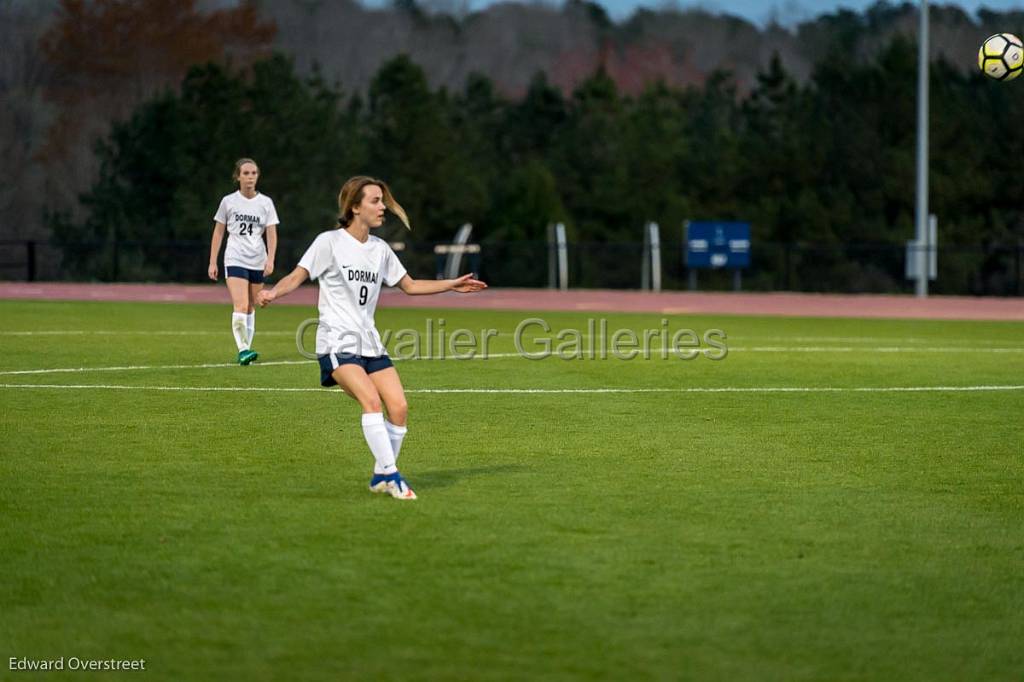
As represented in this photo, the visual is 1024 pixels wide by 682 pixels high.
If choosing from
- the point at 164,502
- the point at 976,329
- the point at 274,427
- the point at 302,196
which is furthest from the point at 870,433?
the point at 302,196

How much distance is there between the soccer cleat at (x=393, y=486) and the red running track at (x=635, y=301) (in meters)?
24.1

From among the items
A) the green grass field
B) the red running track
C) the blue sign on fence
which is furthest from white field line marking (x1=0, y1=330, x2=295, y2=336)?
the blue sign on fence

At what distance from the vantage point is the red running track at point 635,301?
34.1 meters

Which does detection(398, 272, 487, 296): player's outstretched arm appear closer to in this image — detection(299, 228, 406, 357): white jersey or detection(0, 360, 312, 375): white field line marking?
detection(299, 228, 406, 357): white jersey

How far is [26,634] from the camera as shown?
596 cm

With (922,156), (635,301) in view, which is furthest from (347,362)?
(922,156)

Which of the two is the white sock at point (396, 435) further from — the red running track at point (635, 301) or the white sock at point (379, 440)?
the red running track at point (635, 301)

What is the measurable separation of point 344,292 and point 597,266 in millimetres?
44178

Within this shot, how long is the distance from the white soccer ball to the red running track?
10267 millimetres

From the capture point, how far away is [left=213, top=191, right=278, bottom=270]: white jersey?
17625 mm

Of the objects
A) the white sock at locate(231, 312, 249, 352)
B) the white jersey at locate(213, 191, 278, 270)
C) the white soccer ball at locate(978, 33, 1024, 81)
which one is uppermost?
the white soccer ball at locate(978, 33, 1024, 81)

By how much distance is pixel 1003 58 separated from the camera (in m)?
22.1

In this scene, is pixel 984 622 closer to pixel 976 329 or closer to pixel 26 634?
pixel 26 634

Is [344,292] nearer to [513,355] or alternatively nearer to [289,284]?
[289,284]
